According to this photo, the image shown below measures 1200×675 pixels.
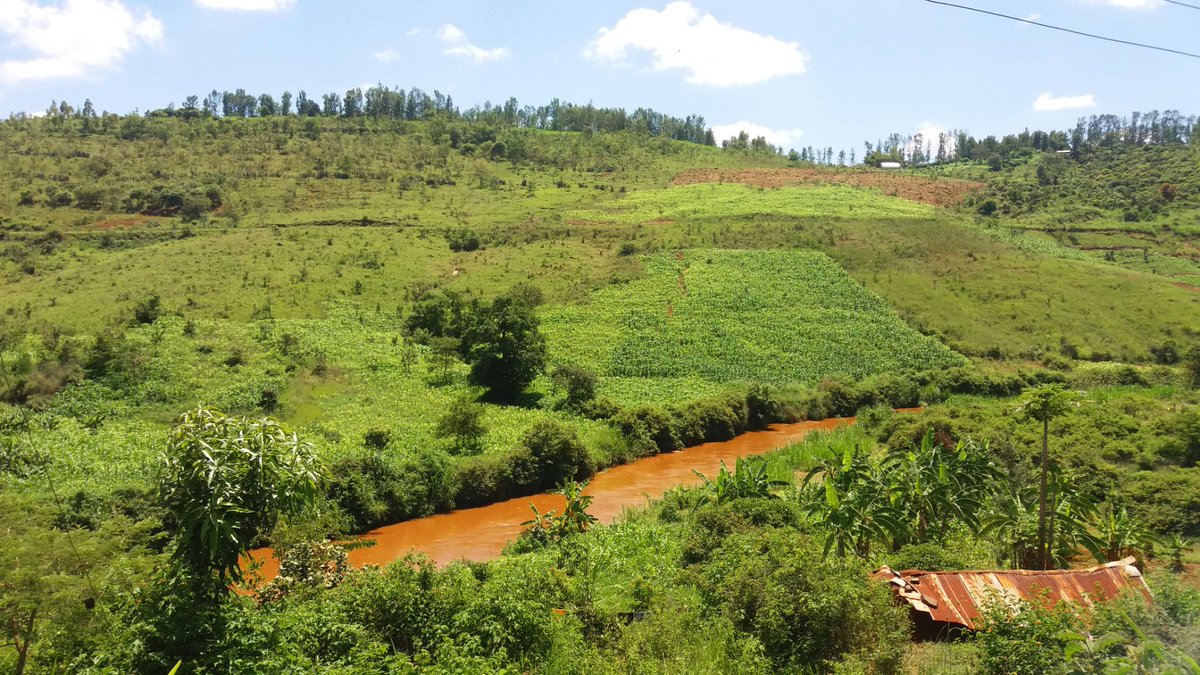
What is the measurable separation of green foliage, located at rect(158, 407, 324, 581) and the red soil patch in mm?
83828

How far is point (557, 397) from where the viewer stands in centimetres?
3662

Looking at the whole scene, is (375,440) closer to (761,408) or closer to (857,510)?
(857,510)

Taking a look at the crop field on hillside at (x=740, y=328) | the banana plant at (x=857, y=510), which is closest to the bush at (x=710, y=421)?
the crop field on hillside at (x=740, y=328)

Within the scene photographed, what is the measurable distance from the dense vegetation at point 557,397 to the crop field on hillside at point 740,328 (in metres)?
0.30

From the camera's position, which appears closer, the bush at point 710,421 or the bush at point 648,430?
the bush at point 648,430

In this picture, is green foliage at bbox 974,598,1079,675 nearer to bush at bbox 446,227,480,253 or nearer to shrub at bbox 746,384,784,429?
shrub at bbox 746,384,784,429

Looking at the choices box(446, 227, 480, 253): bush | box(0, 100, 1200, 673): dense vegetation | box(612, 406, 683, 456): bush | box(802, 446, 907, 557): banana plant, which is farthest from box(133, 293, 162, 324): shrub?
box(802, 446, 907, 557): banana plant

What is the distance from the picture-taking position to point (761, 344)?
4603 centimetres

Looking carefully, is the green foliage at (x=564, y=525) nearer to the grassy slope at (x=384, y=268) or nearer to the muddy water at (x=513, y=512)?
the muddy water at (x=513, y=512)

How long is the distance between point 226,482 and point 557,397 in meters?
28.2

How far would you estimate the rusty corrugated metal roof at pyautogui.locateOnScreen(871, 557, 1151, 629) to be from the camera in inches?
480

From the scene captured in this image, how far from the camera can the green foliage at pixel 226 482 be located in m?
8.52

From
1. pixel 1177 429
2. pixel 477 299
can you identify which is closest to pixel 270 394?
pixel 477 299

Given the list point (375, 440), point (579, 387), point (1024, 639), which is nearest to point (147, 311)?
point (375, 440)
